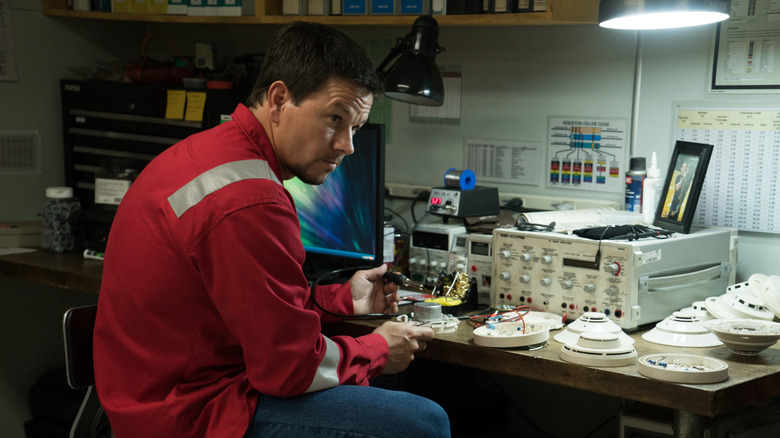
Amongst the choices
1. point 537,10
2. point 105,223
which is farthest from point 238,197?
point 105,223

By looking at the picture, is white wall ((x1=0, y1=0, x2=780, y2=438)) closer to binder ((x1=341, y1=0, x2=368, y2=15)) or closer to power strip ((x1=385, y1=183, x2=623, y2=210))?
power strip ((x1=385, y1=183, x2=623, y2=210))

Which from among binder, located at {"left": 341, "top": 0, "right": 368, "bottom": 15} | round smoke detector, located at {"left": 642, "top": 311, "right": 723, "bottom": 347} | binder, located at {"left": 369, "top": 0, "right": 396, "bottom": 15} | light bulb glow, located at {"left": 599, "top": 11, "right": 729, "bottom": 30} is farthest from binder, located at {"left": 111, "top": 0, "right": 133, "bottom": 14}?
round smoke detector, located at {"left": 642, "top": 311, "right": 723, "bottom": 347}

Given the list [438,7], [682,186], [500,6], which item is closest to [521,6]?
[500,6]

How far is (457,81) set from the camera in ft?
9.25

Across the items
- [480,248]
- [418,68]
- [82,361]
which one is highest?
[418,68]

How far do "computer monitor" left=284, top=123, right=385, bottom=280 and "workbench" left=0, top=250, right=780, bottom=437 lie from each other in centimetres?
41

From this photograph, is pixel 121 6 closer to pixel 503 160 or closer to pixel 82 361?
pixel 503 160

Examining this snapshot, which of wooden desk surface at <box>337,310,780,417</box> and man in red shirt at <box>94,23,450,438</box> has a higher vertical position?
man in red shirt at <box>94,23,450,438</box>

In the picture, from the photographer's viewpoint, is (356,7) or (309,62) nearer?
(309,62)

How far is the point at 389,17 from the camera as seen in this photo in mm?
2609

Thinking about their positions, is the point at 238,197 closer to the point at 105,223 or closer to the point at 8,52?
the point at 105,223

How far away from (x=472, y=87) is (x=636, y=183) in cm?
74

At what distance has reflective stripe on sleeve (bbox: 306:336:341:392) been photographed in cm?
149

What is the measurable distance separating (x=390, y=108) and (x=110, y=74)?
1.17 metres
